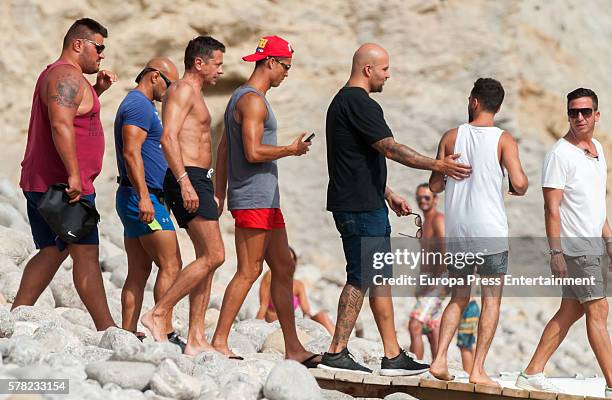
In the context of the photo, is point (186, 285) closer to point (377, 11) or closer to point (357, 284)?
point (357, 284)

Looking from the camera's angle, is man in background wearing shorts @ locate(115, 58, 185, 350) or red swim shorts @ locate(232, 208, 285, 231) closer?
red swim shorts @ locate(232, 208, 285, 231)

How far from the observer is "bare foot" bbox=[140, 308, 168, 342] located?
6.59 m

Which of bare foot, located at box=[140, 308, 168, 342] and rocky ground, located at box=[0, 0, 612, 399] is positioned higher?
rocky ground, located at box=[0, 0, 612, 399]

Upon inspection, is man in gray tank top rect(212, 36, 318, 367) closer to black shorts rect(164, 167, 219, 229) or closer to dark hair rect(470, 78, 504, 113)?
black shorts rect(164, 167, 219, 229)

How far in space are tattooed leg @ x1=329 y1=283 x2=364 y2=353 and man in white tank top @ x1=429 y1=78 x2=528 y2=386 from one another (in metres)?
0.53

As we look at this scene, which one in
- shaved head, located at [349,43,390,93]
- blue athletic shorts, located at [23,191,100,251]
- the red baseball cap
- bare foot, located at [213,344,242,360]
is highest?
the red baseball cap

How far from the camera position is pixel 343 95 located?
6.71m

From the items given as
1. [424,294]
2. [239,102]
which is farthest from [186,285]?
[424,294]

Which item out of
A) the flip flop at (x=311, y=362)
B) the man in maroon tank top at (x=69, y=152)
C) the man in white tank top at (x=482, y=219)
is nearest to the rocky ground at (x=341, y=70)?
the man in maroon tank top at (x=69, y=152)

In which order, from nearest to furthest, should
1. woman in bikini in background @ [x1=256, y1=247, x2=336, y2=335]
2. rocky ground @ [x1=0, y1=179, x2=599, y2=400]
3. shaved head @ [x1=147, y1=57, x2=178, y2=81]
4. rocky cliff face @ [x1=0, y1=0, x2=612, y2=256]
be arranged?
rocky ground @ [x1=0, y1=179, x2=599, y2=400] → shaved head @ [x1=147, y1=57, x2=178, y2=81] → woman in bikini in background @ [x1=256, y1=247, x2=336, y2=335] → rocky cliff face @ [x1=0, y1=0, x2=612, y2=256]

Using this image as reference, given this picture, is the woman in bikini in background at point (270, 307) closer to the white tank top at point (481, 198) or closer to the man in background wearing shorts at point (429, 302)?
the man in background wearing shorts at point (429, 302)

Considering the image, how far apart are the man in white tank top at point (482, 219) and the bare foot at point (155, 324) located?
163 cm

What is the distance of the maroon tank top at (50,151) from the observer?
6.86 metres

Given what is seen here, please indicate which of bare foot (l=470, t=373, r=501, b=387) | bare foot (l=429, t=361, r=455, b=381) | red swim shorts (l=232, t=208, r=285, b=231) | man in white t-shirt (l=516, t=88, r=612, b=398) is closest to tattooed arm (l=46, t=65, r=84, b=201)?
red swim shorts (l=232, t=208, r=285, b=231)
